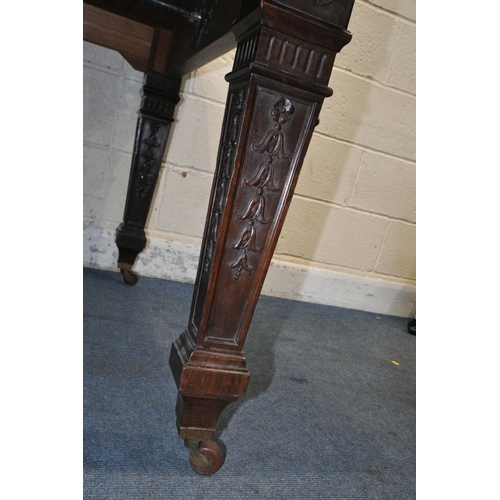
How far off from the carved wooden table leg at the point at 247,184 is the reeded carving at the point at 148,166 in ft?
2.83

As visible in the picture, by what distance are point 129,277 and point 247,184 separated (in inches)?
42.1

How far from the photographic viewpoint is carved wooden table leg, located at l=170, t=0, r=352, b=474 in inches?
24.6

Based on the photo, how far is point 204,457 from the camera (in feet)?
2.48

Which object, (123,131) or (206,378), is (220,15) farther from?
(123,131)

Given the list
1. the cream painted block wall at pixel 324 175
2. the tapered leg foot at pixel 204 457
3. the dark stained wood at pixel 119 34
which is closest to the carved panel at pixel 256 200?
the tapered leg foot at pixel 204 457

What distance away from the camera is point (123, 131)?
Answer: 5.61ft

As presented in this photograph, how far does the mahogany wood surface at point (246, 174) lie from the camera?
24.5 inches
